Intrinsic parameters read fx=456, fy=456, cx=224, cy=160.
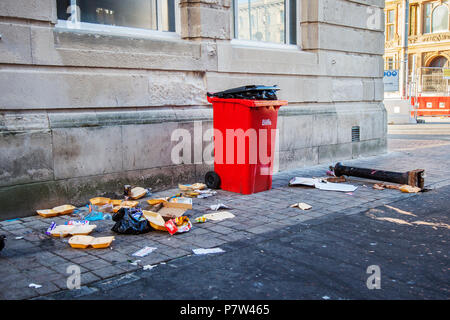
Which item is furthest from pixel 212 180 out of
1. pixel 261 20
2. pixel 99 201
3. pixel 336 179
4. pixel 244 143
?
pixel 261 20

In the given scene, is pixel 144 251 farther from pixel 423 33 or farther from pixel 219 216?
pixel 423 33

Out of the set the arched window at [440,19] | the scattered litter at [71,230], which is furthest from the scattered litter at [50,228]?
the arched window at [440,19]

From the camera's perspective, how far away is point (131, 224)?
4281 mm

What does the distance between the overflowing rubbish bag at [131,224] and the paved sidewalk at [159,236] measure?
65 mm

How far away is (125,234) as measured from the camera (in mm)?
4281

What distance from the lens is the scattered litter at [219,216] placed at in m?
4.78

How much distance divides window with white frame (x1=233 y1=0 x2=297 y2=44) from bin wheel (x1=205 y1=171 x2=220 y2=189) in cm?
258

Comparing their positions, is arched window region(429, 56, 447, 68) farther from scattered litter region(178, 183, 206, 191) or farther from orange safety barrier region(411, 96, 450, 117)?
scattered litter region(178, 183, 206, 191)

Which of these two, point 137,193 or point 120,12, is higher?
point 120,12

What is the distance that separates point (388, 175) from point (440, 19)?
113 ft

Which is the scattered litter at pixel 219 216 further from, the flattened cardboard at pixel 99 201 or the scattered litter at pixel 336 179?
the scattered litter at pixel 336 179

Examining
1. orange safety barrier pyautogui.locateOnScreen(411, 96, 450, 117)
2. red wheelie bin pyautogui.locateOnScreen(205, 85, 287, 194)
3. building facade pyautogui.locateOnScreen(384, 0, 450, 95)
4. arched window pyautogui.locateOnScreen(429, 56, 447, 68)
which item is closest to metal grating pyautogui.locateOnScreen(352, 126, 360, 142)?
red wheelie bin pyautogui.locateOnScreen(205, 85, 287, 194)

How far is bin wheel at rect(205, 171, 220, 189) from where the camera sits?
6219mm
